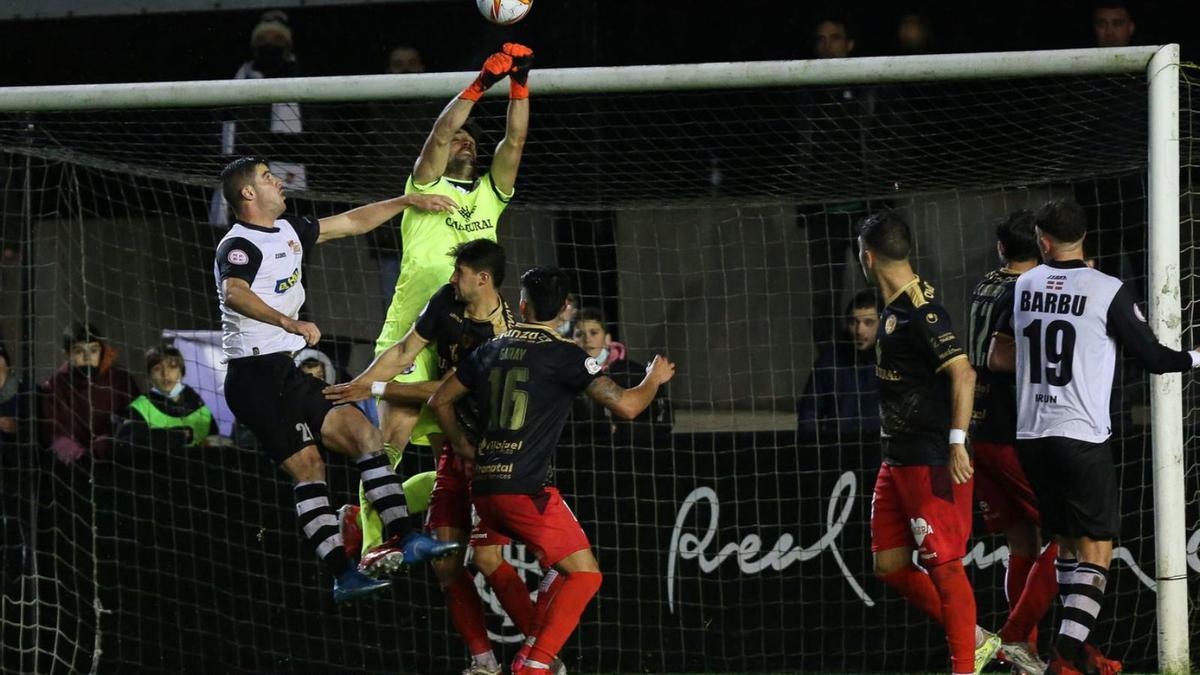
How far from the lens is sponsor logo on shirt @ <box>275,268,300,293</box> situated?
7.55 m

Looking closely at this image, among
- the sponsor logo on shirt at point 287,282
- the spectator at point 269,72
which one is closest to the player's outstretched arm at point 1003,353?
the sponsor logo on shirt at point 287,282

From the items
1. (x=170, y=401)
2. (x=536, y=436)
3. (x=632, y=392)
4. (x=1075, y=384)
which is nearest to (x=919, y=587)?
(x=1075, y=384)

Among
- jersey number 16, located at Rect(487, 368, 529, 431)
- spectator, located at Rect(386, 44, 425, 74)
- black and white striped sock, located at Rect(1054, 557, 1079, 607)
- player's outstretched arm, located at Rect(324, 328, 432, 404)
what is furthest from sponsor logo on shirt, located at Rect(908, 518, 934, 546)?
spectator, located at Rect(386, 44, 425, 74)

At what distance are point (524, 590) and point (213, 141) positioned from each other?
4.84m

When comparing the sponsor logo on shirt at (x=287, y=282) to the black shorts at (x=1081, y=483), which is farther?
the sponsor logo on shirt at (x=287, y=282)

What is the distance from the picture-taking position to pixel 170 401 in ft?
33.7

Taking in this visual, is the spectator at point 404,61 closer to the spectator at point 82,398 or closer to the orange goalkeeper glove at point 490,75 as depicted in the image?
the spectator at point 82,398

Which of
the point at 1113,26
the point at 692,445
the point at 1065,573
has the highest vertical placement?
the point at 1113,26

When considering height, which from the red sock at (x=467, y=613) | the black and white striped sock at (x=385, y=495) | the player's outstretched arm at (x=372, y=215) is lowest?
the red sock at (x=467, y=613)

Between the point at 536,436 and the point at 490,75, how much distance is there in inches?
68.1

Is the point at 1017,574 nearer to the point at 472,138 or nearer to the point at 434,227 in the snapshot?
the point at 434,227

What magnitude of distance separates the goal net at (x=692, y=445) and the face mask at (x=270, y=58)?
374 mm

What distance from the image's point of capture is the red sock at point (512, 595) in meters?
7.74

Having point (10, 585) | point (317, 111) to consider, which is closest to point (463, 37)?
point (317, 111)
